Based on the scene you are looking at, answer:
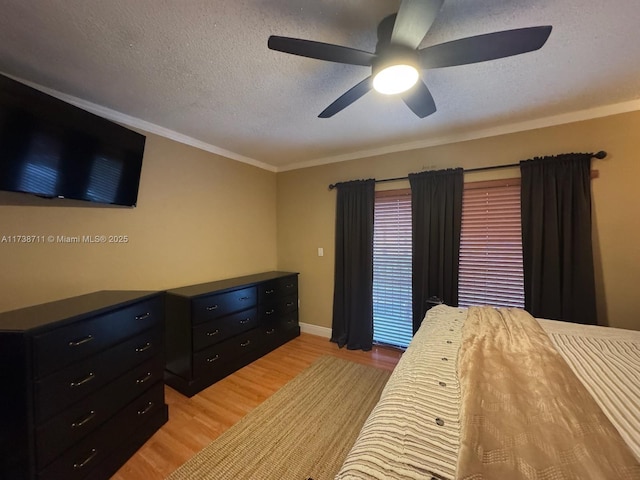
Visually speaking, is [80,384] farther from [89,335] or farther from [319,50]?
[319,50]

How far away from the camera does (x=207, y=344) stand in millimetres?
2451

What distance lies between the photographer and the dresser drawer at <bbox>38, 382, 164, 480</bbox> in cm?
133

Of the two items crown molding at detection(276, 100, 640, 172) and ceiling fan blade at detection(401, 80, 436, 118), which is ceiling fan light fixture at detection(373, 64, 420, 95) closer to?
ceiling fan blade at detection(401, 80, 436, 118)

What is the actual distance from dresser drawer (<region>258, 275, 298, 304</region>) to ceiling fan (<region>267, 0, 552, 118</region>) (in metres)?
2.44

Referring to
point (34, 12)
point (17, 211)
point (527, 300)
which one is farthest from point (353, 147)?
point (17, 211)

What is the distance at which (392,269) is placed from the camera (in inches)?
128

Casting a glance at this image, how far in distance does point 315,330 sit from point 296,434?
6.26 ft

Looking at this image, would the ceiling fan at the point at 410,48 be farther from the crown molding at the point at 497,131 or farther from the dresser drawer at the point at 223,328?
the dresser drawer at the point at 223,328

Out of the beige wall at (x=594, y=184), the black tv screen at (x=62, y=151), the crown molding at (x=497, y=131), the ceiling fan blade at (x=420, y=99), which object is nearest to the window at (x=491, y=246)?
the beige wall at (x=594, y=184)

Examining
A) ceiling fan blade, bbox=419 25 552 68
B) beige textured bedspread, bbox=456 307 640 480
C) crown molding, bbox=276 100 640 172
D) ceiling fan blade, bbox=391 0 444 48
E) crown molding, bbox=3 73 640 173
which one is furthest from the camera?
crown molding, bbox=276 100 640 172

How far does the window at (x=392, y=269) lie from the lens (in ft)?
10.4

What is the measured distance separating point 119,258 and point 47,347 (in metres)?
1.16

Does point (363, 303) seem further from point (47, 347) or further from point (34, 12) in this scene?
point (34, 12)

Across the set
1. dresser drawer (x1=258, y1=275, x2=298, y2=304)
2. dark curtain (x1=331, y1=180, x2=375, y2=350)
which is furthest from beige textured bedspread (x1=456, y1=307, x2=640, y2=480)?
dresser drawer (x1=258, y1=275, x2=298, y2=304)
